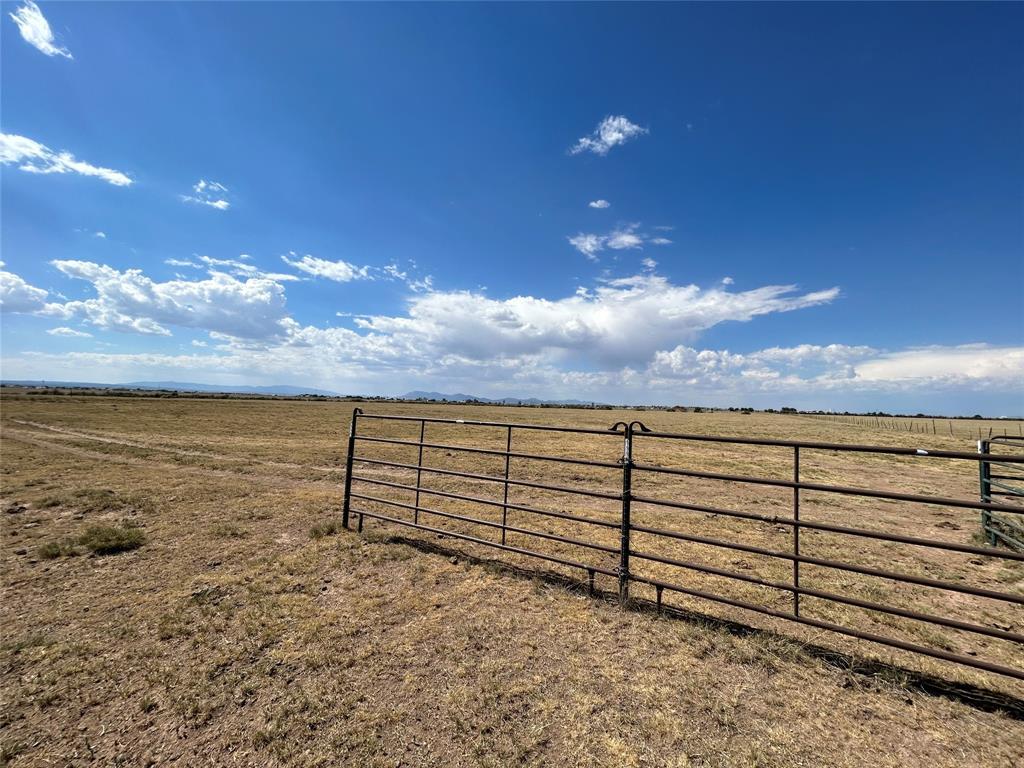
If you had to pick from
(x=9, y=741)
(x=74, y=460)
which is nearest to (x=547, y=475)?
(x=9, y=741)

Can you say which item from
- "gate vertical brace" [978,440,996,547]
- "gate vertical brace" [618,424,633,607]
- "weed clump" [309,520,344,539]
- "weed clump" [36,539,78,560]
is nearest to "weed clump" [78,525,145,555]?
"weed clump" [36,539,78,560]

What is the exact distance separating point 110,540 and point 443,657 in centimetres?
651

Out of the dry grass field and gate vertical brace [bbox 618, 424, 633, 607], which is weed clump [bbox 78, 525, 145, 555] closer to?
the dry grass field

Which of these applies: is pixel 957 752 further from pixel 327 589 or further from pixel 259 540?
pixel 259 540

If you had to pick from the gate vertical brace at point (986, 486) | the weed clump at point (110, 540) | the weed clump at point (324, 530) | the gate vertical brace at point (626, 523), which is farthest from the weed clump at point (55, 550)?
the gate vertical brace at point (986, 486)

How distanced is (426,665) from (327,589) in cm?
221

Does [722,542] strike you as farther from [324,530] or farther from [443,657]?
[324,530]

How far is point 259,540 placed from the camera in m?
7.13

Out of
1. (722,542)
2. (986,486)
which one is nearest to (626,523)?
(722,542)

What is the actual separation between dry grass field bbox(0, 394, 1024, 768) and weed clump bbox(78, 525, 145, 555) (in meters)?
0.04

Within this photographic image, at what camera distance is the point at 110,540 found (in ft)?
22.3

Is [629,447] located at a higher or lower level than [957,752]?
higher

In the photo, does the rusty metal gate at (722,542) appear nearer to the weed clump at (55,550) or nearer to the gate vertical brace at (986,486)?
the gate vertical brace at (986,486)

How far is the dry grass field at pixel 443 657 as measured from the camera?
3053mm
